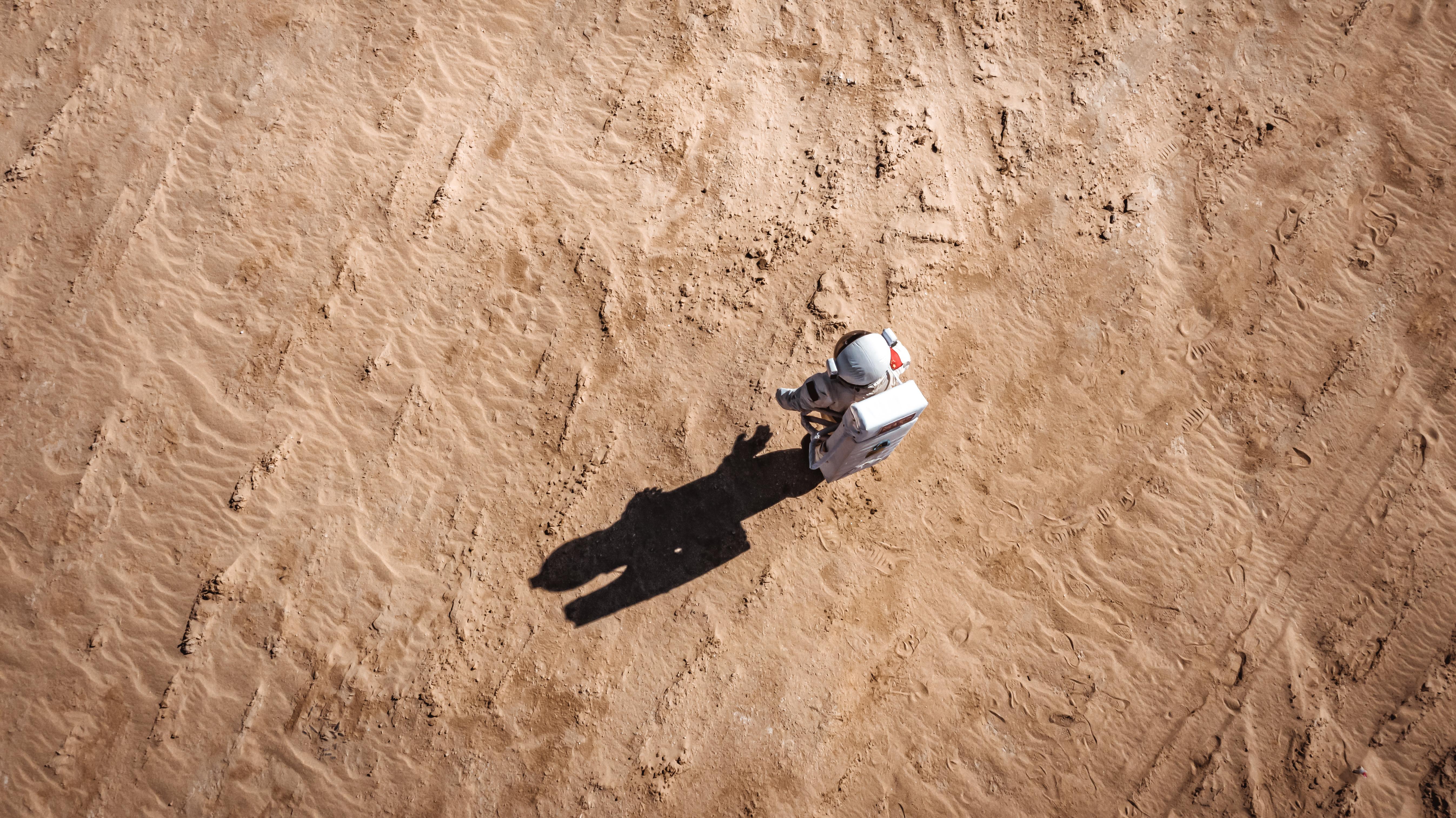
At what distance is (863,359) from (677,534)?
A: 2.22m

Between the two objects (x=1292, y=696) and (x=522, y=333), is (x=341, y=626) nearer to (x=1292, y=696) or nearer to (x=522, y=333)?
(x=522, y=333)

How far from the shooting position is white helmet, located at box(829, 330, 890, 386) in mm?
4008

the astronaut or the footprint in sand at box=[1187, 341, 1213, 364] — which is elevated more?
the astronaut

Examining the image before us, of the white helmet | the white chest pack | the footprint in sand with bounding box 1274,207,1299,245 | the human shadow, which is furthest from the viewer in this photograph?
the footprint in sand with bounding box 1274,207,1299,245

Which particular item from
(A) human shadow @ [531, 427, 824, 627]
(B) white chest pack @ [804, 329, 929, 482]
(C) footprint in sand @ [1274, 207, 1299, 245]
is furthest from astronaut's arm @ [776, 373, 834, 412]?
(C) footprint in sand @ [1274, 207, 1299, 245]

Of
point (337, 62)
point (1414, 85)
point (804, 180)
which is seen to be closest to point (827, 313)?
point (804, 180)

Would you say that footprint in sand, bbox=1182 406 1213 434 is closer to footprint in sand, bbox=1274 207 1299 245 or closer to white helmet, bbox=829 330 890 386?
footprint in sand, bbox=1274 207 1299 245

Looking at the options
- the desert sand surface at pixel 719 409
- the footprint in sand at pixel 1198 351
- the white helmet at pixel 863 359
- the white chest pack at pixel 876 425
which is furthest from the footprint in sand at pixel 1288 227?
the white helmet at pixel 863 359

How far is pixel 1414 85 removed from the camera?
6.46 m

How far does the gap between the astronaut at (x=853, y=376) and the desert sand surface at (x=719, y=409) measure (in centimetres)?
115

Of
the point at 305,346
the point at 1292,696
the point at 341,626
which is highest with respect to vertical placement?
the point at 305,346

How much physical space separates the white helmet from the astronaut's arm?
0.27 m

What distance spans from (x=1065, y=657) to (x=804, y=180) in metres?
4.37

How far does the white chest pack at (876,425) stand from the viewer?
4.15 m
